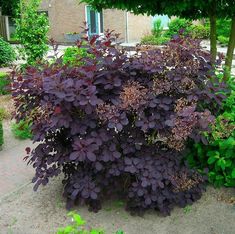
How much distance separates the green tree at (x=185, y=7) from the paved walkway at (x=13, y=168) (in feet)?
7.40

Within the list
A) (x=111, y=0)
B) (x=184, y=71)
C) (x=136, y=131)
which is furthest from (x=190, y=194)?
(x=111, y=0)

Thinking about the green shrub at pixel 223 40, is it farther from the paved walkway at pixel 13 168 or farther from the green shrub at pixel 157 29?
the paved walkway at pixel 13 168

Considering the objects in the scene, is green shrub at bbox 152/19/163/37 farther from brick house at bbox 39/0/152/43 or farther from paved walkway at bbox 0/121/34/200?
paved walkway at bbox 0/121/34/200

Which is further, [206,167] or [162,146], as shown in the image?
[206,167]

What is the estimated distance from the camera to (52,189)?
418 centimetres

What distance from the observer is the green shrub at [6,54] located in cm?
1292

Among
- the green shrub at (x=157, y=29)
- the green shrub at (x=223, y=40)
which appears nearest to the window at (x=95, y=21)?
the green shrub at (x=157, y=29)

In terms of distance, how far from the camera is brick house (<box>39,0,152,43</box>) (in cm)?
2470

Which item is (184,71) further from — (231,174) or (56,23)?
(56,23)

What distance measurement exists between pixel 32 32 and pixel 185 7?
21.7 feet

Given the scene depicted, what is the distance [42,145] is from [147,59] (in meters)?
1.27

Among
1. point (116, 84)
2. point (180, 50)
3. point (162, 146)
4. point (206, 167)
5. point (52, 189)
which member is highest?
point (180, 50)

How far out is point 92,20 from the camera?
25.9m

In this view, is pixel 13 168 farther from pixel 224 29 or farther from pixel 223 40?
pixel 224 29
